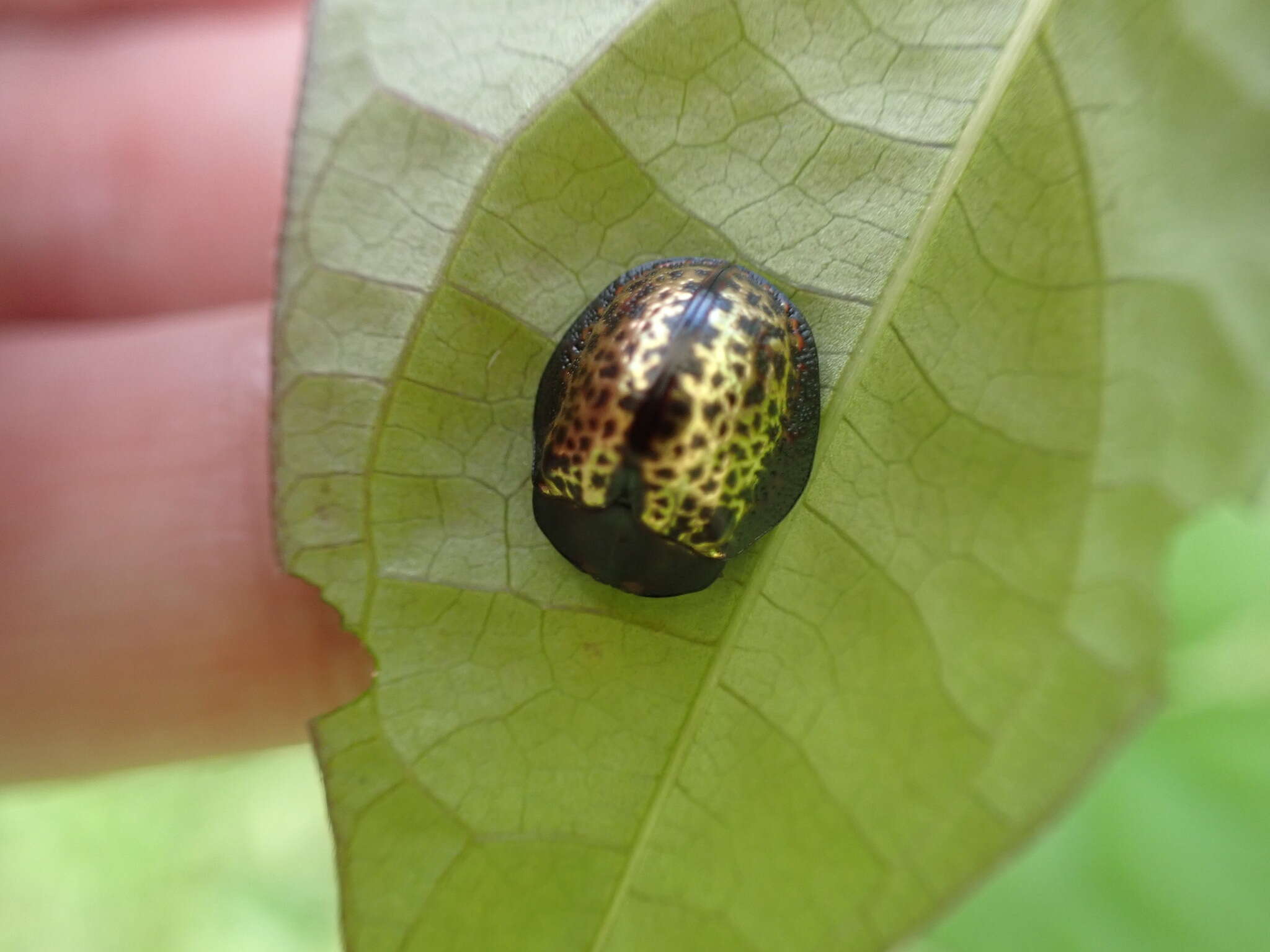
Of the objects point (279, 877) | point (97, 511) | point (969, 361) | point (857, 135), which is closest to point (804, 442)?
point (969, 361)

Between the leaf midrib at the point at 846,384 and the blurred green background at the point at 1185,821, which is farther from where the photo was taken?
the blurred green background at the point at 1185,821

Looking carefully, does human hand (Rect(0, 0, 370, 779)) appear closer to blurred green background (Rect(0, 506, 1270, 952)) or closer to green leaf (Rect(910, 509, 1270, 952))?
blurred green background (Rect(0, 506, 1270, 952))

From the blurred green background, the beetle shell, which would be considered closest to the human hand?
the blurred green background

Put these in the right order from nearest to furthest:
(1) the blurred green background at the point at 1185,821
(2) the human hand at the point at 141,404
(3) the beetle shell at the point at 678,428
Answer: (3) the beetle shell at the point at 678,428
(1) the blurred green background at the point at 1185,821
(2) the human hand at the point at 141,404

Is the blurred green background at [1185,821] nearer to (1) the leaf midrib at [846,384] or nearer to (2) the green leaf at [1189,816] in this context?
(2) the green leaf at [1189,816]

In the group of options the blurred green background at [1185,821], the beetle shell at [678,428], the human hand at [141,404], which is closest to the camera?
the beetle shell at [678,428]

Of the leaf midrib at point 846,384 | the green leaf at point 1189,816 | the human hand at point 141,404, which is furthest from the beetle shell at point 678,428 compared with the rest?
the green leaf at point 1189,816
